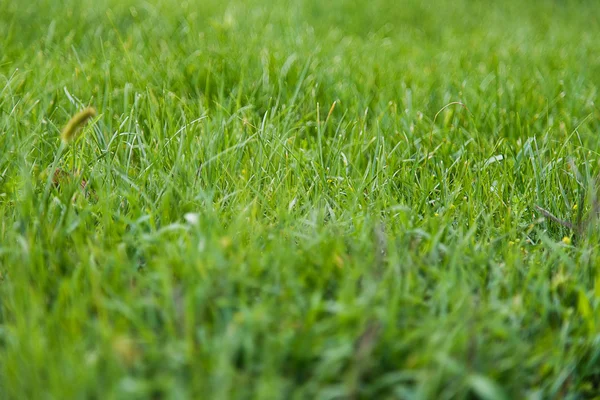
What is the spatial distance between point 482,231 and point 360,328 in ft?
2.77

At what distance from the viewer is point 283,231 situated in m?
1.76

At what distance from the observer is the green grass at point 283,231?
1291 millimetres

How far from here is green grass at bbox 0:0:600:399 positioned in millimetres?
1291

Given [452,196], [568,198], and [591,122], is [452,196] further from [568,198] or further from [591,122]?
[591,122]

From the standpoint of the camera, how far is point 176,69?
3115 millimetres

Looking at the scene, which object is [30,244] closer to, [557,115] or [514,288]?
[514,288]

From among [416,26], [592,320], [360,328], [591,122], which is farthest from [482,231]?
[416,26]

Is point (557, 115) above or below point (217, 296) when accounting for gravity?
below

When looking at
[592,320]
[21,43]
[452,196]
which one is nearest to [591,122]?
[452,196]

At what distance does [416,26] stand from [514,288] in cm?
422

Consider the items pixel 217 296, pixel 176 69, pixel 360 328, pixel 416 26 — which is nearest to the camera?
pixel 360 328

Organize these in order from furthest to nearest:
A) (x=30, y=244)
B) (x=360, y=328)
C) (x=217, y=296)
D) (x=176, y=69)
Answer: (x=176, y=69), (x=30, y=244), (x=217, y=296), (x=360, y=328)

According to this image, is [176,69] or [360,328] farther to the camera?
[176,69]

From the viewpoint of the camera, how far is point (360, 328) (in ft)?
4.32
